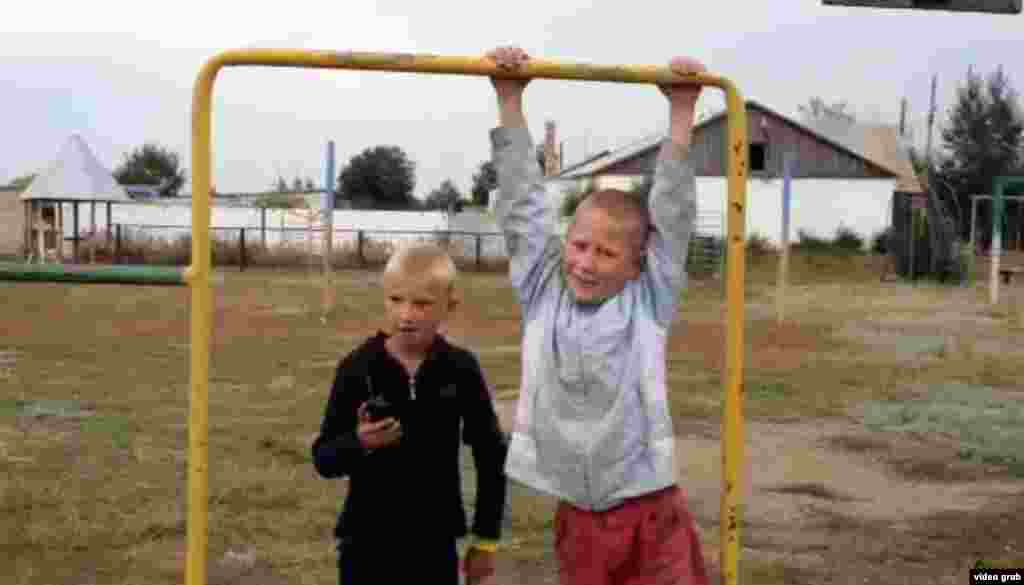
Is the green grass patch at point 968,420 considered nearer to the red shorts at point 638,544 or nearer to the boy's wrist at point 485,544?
the red shorts at point 638,544

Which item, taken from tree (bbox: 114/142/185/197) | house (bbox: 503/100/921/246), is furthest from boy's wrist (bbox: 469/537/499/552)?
tree (bbox: 114/142/185/197)

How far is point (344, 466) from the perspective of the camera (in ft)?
9.39

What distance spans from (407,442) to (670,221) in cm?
74

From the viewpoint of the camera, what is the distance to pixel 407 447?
292cm

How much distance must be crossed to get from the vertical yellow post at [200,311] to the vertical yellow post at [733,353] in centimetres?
121

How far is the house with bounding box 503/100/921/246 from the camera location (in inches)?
1719

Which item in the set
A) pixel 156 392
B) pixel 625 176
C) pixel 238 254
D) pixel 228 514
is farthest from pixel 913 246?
pixel 228 514

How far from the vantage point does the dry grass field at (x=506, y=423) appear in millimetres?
5289

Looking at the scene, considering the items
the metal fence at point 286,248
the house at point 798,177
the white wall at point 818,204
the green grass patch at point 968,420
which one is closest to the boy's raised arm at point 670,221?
the green grass patch at point 968,420

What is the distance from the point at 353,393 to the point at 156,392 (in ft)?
24.9

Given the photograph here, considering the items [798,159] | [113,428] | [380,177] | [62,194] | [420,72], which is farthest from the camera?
[380,177]

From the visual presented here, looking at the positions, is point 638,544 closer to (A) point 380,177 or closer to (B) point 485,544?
(B) point 485,544

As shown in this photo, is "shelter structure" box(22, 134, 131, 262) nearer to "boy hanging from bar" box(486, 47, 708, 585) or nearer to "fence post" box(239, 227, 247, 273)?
"fence post" box(239, 227, 247, 273)

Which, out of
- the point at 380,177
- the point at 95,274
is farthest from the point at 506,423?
the point at 380,177
